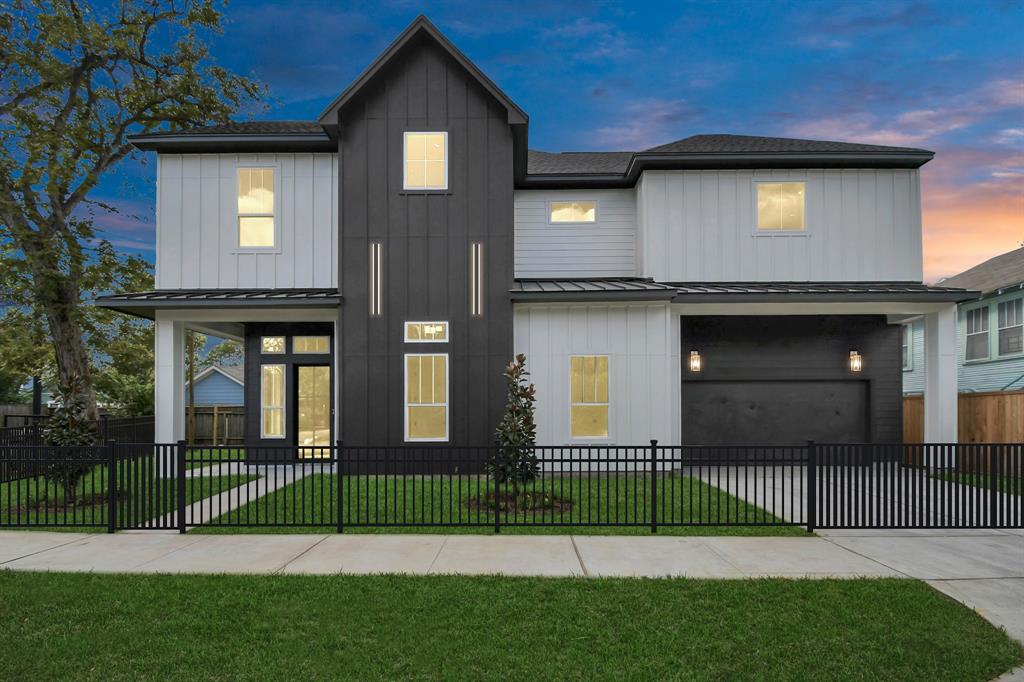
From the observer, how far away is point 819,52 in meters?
82.3

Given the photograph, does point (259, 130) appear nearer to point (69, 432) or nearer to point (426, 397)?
point (426, 397)

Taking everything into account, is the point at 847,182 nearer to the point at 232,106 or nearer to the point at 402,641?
the point at 402,641

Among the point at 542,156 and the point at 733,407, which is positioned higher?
the point at 542,156

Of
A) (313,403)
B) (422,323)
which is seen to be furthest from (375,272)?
(313,403)

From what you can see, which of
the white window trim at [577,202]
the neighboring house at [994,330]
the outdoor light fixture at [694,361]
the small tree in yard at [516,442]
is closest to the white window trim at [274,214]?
the white window trim at [577,202]

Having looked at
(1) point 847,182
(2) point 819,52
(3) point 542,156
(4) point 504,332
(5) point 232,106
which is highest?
(2) point 819,52

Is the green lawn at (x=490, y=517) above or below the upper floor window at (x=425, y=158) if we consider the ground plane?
below

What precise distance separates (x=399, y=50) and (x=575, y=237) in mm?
6388

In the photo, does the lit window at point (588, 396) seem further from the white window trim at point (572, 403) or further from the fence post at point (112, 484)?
the fence post at point (112, 484)

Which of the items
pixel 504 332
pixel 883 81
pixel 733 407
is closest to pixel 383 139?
pixel 504 332

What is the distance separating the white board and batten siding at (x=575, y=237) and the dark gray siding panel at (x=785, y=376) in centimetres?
269

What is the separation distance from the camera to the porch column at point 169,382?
576 inches

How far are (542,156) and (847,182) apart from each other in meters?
9.00

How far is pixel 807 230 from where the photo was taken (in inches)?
630
